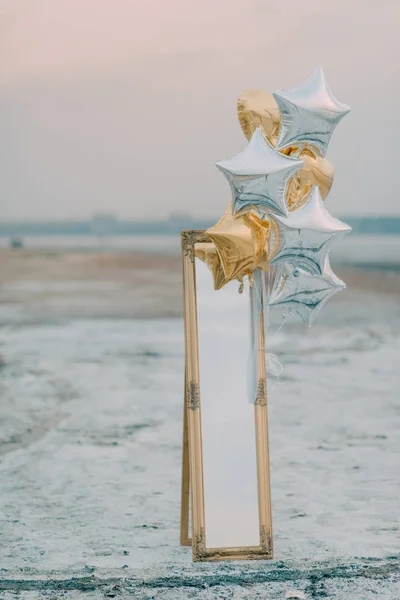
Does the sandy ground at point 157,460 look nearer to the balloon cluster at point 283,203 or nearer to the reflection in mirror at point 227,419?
the reflection in mirror at point 227,419

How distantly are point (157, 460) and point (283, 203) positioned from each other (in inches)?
→ 73.4

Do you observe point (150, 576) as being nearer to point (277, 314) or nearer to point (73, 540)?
point (73, 540)

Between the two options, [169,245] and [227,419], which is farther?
[169,245]

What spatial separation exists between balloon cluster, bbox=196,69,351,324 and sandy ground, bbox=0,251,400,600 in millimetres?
770

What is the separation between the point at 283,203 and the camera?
2.30m

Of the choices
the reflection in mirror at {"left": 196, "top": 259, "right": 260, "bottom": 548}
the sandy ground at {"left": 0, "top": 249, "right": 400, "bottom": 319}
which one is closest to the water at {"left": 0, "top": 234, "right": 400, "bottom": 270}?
the sandy ground at {"left": 0, "top": 249, "right": 400, "bottom": 319}

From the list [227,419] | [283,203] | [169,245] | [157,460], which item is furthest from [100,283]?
[283,203]

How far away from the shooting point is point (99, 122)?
9.59 meters

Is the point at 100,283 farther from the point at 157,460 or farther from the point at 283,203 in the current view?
the point at 283,203

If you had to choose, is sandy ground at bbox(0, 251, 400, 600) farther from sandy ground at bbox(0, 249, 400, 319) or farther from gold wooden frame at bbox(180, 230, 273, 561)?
sandy ground at bbox(0, 249, 400, 319)

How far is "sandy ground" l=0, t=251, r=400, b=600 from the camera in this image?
99.4 inches

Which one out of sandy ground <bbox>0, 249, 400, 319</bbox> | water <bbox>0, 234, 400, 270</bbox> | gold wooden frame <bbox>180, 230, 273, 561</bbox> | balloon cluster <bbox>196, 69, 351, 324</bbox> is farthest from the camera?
water <bbox>0, 234, 400, 270</bbox>

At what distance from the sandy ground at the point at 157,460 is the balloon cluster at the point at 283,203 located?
0.77 m

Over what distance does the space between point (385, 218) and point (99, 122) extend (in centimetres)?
327
